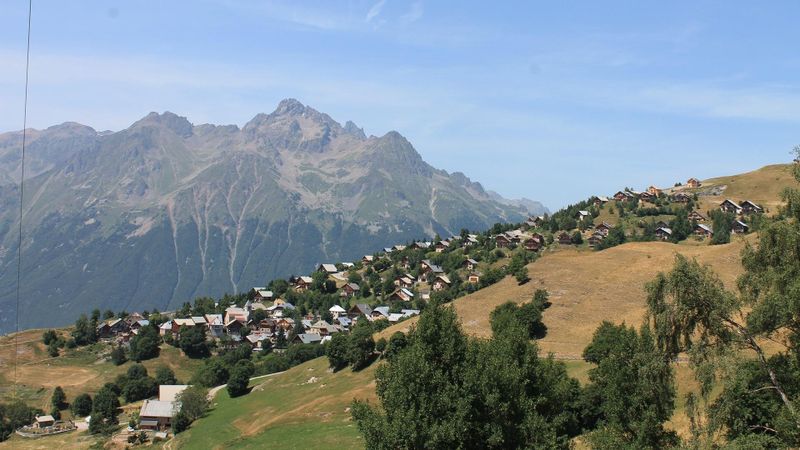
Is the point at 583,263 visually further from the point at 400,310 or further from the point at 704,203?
the point at 704,203

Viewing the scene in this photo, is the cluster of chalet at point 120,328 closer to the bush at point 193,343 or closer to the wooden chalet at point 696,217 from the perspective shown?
the bush at point 193,343

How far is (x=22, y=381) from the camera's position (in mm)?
118500

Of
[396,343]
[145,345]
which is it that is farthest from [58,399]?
[396,343]

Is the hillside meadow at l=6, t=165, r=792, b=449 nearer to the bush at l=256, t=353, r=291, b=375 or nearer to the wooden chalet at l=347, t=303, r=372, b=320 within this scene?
the bush at l=256, t=353, r=291, b=375

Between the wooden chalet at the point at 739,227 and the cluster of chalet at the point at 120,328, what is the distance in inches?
5178

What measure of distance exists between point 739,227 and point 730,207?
1907 centimetres

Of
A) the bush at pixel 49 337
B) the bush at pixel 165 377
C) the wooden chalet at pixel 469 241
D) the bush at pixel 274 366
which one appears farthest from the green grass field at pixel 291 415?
the wooden chalet at pixel 469 241

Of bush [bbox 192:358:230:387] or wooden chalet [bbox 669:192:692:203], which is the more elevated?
wooden chalet [bbox 669:192:692:203]

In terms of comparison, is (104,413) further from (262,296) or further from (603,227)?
(603,227)

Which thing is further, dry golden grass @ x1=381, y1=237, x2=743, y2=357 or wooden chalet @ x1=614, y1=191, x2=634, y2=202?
wooden chalet @ x1=614, y1=191, x2=634, y2=202

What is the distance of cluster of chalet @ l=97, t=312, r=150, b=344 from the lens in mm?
145875

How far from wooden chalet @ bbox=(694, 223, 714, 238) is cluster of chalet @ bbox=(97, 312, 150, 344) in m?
124

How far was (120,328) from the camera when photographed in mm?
151750

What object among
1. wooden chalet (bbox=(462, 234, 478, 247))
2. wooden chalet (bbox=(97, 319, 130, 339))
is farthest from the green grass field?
wooden chalet (bbox=(462, 234, 478, 247))
